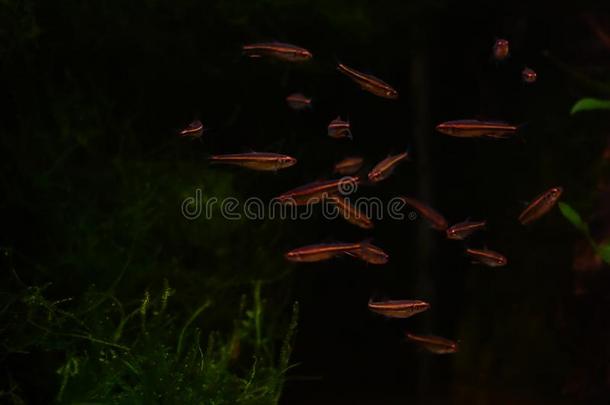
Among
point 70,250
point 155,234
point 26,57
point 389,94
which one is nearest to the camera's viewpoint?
point 389,94

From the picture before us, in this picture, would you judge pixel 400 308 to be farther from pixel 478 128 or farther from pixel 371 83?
pixel 371 83

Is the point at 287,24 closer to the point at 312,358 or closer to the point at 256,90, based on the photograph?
the point at 256,90

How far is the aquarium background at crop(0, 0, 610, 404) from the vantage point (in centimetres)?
540

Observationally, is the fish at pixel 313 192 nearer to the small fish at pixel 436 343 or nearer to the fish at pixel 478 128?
the fish at pixel 478 128

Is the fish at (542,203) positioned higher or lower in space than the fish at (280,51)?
lower

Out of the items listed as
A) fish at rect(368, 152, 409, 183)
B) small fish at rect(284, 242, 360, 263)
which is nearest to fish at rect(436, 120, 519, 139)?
fish at rect(368, 152, 409, 183)

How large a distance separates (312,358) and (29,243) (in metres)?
4.78

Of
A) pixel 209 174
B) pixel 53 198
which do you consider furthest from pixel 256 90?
pixel 53 198

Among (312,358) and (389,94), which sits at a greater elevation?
(389,94)

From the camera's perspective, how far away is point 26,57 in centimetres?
635

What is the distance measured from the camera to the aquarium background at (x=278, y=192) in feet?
17.7

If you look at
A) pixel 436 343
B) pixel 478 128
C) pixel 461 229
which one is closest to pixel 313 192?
pixel 461 229

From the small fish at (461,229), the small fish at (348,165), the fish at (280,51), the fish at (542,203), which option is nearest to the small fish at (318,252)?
the small fish at (461,229)

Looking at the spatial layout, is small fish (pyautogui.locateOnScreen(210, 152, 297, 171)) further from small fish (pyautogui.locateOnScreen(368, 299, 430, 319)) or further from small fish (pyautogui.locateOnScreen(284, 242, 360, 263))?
small fish (pyautogui.locateOnScreen(368, 299, 430, 319))
